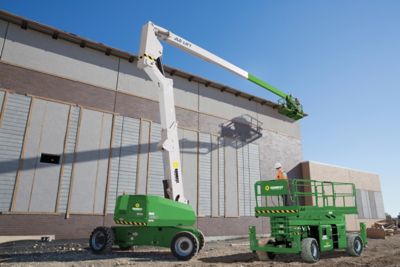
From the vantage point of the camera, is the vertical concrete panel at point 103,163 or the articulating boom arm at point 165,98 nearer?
the articulating boom arm at point 165,98

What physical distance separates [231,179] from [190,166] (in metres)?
3.72

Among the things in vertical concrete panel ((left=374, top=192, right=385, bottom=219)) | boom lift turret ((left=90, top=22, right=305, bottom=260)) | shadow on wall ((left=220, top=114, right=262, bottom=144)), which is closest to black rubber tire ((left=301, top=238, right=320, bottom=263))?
boom lift turret ((left=90, top=22, right=305, bottom=260))

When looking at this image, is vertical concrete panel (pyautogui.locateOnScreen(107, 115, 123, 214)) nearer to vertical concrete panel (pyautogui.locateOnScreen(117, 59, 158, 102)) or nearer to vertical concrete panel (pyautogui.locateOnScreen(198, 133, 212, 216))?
vertical concrete panel (pyautogui.locateOnScreen(117, 59, 158, 102))

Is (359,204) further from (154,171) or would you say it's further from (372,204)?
(154,171)

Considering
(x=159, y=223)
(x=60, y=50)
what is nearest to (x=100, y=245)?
(x=159, y=223)

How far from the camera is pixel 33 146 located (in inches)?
566

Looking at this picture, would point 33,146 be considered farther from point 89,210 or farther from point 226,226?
point 226,226

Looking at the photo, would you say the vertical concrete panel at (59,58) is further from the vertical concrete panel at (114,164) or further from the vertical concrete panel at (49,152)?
the vertical concrete panel at (114,164)

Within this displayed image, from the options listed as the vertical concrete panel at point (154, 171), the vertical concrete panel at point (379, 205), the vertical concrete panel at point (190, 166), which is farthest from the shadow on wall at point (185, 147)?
the vertical concrete panel at point (379, 205)

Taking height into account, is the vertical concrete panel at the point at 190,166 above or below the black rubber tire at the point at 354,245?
above

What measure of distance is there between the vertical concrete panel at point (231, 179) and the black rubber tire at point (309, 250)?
11148 millimetres

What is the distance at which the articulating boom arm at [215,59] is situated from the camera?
12258 millimetres

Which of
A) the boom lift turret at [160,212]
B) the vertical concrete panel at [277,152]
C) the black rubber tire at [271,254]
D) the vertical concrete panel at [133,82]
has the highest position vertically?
the vertical concrete panel at [133,82]

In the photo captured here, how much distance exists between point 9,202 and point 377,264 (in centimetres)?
1458
